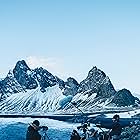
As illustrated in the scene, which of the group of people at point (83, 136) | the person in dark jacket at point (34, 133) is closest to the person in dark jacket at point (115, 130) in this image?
the group of people at point (83, 136)

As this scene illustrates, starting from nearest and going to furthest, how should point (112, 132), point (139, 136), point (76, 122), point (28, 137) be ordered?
point (28, 137), point (112, 132), point (139, 136), point (76, 122)

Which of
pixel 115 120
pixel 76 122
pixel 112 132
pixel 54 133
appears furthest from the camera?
pixel 76 122

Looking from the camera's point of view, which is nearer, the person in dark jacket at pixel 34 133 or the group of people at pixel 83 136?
the person in dark jacket at pixel 34 133

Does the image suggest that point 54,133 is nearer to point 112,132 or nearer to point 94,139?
point 94,139

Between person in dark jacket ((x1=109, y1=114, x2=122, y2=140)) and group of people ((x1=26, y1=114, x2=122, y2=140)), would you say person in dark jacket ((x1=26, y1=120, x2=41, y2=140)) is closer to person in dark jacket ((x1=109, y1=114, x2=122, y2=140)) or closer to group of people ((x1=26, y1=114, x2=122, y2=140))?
group of people ((x1=26, y1=114, x2=122, y2=140))

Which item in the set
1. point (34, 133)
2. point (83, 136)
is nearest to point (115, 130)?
point (83, 136)

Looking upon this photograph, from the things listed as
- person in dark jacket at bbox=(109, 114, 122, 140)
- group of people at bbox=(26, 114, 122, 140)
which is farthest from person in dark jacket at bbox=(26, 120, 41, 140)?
person in dark jacket at bbox=(109, 114, 122, 140)

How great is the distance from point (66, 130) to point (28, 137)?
63850mm

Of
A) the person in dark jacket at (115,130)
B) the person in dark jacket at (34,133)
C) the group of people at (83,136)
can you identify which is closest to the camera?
the person in dark jacket at (34,133)

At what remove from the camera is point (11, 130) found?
9219 centimetres

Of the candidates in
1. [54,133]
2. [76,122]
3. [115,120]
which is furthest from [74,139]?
[76,122]

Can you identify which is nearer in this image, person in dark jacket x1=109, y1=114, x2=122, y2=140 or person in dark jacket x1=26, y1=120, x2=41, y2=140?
person in dark jacket x1=26, y1=120, x2=41, y2=140

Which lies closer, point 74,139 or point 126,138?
point 74,139

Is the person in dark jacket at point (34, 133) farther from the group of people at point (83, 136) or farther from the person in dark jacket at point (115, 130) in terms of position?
the person in dark jacket at point (115, 130)
